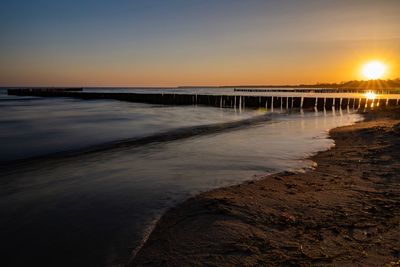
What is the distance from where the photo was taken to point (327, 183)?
705cm

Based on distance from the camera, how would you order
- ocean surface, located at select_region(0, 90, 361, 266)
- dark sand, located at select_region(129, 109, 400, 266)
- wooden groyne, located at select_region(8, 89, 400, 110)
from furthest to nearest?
wooden groyne, located at select_region(8, 89, 400, 110) < ocean surface, located at select_region(0, 90, 361, 266) < dark sand, located at select_region(129, 109, 400, 266)

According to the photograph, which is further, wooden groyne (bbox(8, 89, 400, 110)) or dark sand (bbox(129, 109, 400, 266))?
wooden groyne (bbox(8, 89, 400, 110))

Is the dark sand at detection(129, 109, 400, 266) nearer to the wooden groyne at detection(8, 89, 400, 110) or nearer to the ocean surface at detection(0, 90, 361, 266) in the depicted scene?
the ocean surface at detection(0, 90, 361, 266)

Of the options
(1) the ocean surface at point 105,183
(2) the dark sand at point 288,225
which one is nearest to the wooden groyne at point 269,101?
(1) the ocean surface at point 105,183

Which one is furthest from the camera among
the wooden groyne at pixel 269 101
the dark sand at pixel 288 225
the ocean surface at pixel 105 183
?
the wooden groyne at pixel 269 101

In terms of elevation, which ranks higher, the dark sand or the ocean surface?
the dark sand

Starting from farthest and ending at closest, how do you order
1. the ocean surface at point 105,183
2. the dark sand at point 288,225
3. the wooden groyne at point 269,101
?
the wooden groyne at point 269,101
the ocean surface at point 105,183
the dark sand at point 288,225

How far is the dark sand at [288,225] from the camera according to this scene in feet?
13.0

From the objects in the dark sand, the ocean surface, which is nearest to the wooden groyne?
the ocean surface

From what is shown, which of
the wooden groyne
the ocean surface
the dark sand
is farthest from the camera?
the wooden groyne

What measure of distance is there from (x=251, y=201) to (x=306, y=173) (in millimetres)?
2743

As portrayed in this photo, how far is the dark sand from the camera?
3.95 m

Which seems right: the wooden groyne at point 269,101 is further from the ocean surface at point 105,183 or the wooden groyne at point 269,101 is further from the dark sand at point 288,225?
the dark sand at point 288,225

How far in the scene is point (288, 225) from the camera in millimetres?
4855
